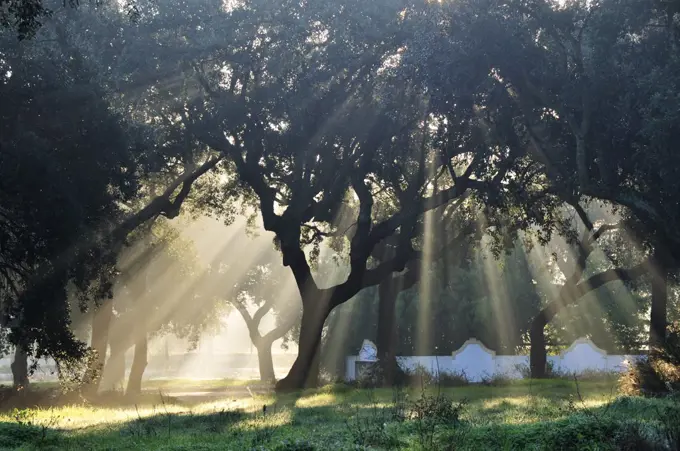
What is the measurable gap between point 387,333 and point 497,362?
700 centimetres

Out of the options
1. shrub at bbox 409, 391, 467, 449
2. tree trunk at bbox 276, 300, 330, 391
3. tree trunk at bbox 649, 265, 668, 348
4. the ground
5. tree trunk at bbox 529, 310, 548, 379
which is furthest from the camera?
tree trunk at bbox 529, 310, 548, 379

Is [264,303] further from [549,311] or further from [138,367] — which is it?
[549,311]

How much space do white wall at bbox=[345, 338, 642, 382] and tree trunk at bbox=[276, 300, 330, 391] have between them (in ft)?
17.0

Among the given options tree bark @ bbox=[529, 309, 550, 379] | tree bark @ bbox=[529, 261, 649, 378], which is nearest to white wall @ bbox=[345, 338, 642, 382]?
tree bark @ bbox=[529, 309, 550, 379]

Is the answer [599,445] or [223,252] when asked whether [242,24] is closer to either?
[599,445]

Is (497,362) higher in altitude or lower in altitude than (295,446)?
higher

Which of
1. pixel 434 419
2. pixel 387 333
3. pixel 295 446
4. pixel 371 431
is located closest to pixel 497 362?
pixel 387 333

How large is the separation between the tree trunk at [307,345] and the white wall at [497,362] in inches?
204

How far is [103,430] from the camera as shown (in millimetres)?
13070

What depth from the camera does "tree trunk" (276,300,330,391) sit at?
2897cm

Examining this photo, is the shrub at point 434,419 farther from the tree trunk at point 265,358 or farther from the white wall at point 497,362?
the tree trunk at point 265,358

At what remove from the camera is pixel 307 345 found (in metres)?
29.1

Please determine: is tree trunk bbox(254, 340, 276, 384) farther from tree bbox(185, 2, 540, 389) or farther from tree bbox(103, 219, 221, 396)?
tree bbox(185, 2, 540, 389)

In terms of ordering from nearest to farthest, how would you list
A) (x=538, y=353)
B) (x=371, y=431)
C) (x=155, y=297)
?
(x=371, y=431) < (x=538, y=353) < (x=155, y=297)
